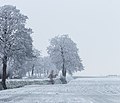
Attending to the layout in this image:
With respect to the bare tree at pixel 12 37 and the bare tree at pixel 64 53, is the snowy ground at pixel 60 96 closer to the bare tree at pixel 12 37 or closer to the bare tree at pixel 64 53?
the bare tree at pixel 12 37

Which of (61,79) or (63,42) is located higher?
(63,42)

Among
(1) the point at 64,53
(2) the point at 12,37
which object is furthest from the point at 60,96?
(1) the point at 64,53

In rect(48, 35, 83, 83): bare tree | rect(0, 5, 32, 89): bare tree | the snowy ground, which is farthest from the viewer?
rect(48, 35, 83, 83): bare tree

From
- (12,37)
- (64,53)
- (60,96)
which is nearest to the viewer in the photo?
(60,96)

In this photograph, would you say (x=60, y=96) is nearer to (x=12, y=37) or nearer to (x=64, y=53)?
(x=12, y=37)

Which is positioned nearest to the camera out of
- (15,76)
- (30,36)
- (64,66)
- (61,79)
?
(30,36)

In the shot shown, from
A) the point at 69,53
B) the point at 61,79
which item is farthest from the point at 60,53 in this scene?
the point at 61,79

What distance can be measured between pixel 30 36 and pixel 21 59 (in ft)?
12.9

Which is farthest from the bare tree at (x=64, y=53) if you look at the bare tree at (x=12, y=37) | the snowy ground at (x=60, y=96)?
the snowy ground at (x=60, y=96)

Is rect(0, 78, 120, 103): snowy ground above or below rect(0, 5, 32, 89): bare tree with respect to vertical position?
below

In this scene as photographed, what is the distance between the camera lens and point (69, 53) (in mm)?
97188

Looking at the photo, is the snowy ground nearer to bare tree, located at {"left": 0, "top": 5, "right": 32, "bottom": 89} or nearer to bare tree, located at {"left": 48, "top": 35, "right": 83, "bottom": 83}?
bare tree, located at {"left": 0, "top": 5, "right": 32, "bottom": 89}

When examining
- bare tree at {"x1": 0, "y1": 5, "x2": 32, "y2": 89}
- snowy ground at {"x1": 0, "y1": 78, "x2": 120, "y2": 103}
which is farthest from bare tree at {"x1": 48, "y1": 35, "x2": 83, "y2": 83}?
snowy ground at {"x1": 0, "y1": 78, "x2": 120, "y2": 103}

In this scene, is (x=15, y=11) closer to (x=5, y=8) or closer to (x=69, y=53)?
(x=5, y=8)
